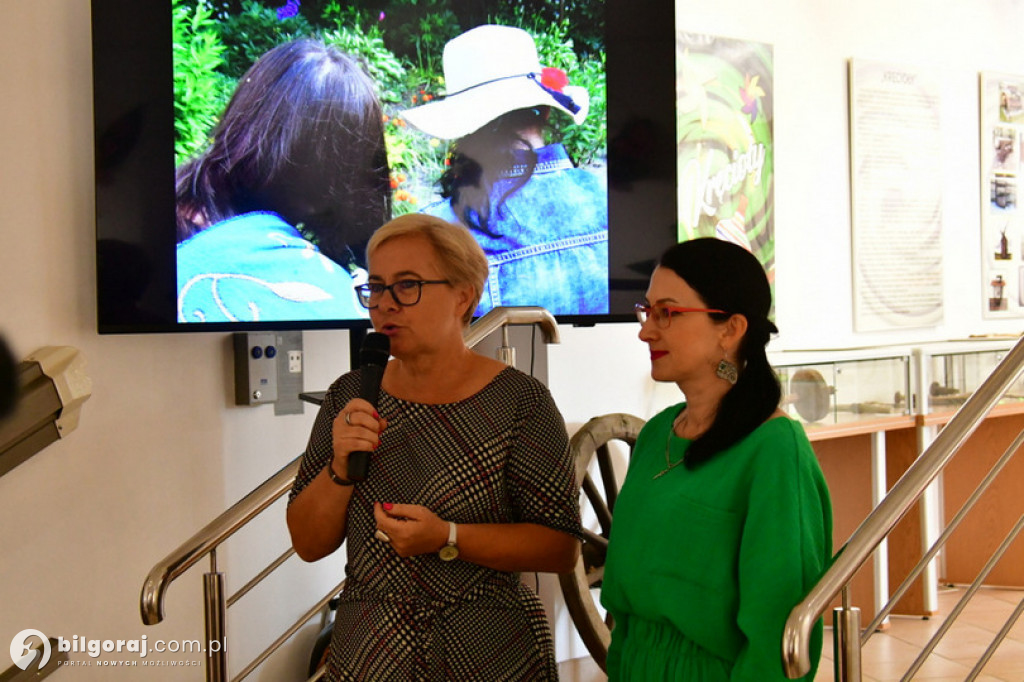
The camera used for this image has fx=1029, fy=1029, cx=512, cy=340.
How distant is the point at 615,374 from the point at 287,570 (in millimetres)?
1727

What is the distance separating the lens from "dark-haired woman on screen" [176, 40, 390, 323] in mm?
2930

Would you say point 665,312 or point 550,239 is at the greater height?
point 550,239

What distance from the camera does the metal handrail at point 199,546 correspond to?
6.98ft

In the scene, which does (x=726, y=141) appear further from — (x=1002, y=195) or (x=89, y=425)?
(x=89, y=425)

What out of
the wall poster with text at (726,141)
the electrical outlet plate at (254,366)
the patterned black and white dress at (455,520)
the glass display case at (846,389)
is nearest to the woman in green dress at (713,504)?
the patterned black and white dress at (455,520)

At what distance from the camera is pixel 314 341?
3.46 metres

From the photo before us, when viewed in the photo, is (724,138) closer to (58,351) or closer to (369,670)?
(369,670)

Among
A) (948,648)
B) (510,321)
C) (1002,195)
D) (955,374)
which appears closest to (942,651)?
(948,648)

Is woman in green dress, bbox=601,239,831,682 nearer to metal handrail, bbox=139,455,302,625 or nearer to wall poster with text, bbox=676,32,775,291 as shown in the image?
metal handrail, bbox=139,455,302,625

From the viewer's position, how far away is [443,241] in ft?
6.43

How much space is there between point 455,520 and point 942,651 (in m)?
3.82

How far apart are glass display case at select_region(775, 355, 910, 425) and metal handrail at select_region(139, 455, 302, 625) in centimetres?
310

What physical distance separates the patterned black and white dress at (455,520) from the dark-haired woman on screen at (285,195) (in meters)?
1.17

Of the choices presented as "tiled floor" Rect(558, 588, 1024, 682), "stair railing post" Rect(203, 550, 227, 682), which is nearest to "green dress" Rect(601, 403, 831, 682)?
"stair railing post" Rect(203, 550, 227, 682)
